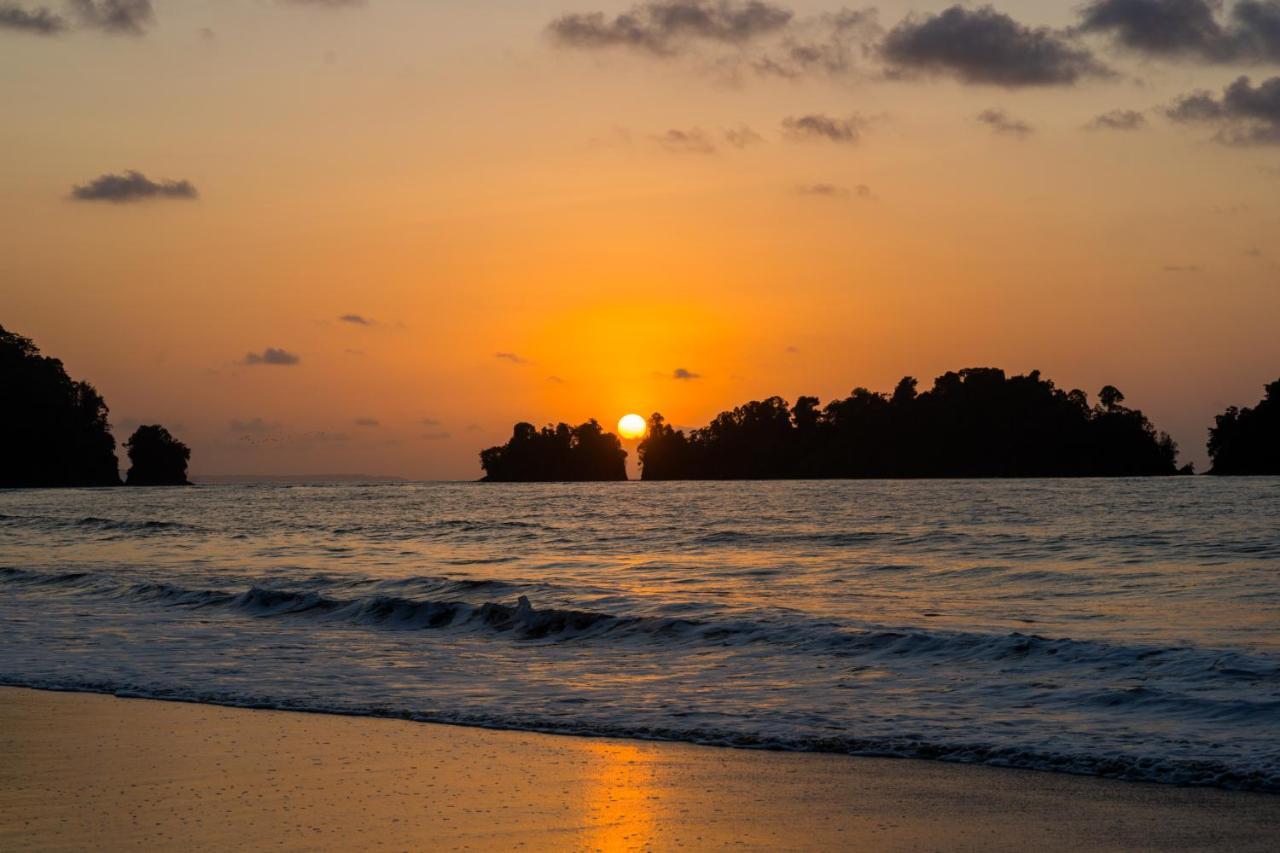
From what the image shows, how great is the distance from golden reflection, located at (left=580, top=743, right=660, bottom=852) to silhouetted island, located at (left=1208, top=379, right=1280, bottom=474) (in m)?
166

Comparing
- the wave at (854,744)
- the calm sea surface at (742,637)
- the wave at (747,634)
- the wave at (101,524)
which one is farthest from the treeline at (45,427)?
the wave at (854,744)

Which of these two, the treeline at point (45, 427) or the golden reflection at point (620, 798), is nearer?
the golden reflection at point (620, 798)

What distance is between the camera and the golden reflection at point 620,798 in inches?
343

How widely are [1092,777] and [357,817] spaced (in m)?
6.20

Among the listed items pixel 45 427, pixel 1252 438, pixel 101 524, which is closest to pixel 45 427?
pixel 45 427

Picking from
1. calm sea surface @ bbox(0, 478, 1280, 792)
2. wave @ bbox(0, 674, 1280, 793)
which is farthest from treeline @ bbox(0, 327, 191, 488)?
wave @ bbox(0, 674, 1280, 793)

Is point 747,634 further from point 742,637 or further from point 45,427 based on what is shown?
point 45,427

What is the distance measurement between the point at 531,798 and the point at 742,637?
10.7m

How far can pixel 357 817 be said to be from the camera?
9.33 meters

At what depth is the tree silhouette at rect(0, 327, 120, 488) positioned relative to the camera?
180000 millimetres

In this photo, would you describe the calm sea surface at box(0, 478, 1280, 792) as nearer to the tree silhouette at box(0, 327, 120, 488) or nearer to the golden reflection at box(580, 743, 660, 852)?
the golden reflection at box(580, 743, 660, 852)

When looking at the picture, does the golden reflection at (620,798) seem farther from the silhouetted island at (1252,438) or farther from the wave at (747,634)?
the silhouetted island at (1252,438)

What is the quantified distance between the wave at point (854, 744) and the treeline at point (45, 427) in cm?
18279

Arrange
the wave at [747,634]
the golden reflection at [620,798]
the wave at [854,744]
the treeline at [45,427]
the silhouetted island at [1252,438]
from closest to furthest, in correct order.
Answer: the golden reflection at [620,798] < the wave at [854,744] < the wave at [747,634] < the silhouetted island at [1252,438] < the treeline at [45,427]
